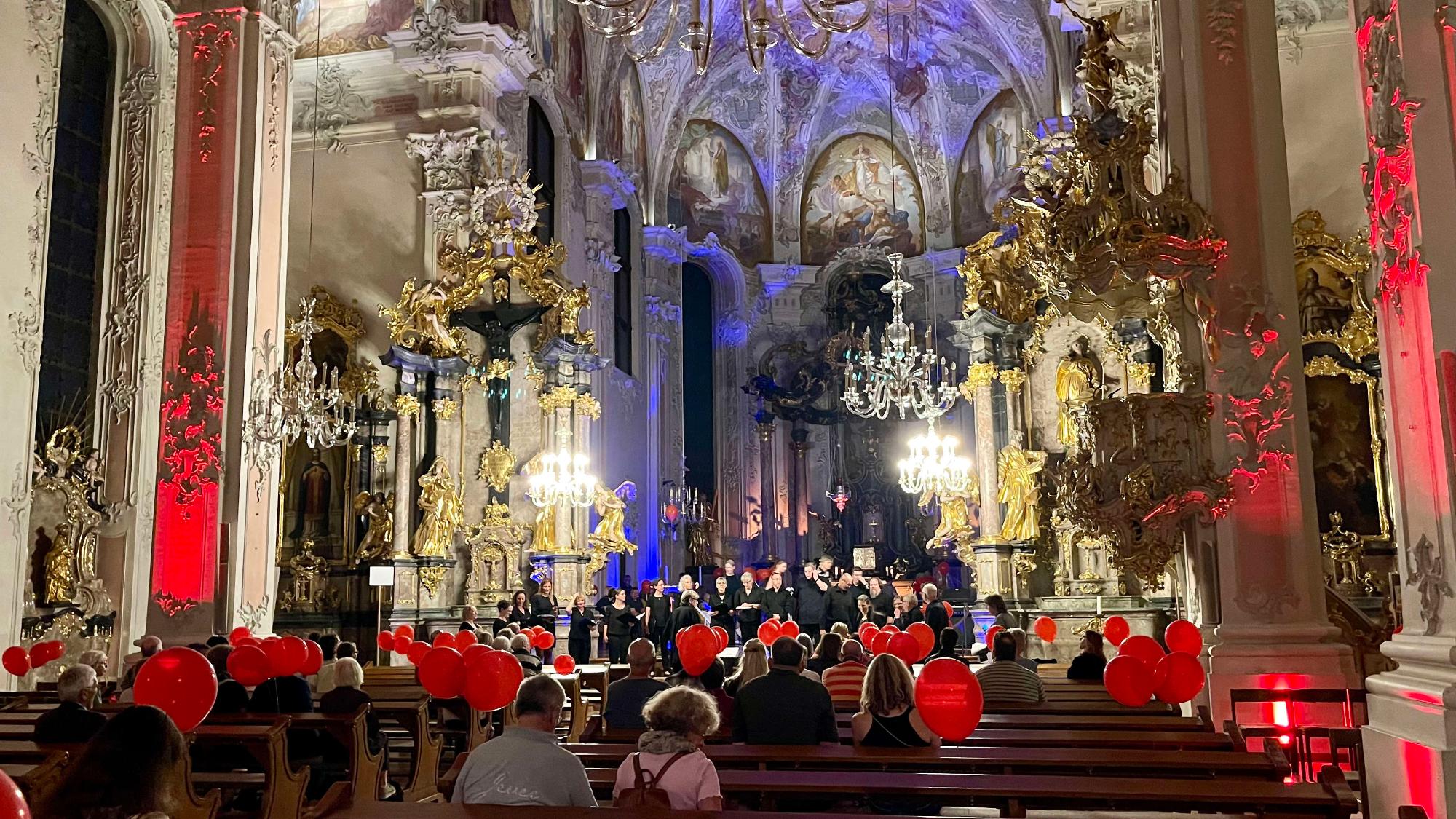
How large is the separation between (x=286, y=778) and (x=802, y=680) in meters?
2.55

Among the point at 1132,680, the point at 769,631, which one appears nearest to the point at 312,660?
the point at 769,631

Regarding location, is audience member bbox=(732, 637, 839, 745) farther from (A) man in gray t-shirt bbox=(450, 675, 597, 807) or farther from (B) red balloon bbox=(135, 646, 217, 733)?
(B) red balloon bbox=(135, 646, 217, 733)

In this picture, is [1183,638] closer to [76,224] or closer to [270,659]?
[270,659]

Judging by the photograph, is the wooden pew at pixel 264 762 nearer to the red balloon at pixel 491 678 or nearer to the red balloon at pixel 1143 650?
the red balloon at pixel 491 678

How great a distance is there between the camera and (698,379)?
30.2 metres

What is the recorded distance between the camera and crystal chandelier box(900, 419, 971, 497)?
19453 millimetres

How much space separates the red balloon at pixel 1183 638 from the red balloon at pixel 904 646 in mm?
1746

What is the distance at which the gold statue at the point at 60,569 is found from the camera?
12.8m

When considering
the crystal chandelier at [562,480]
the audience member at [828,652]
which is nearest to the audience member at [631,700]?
the audience member at [828,652]

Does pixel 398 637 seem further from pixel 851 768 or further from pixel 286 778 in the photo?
pixel 851 768

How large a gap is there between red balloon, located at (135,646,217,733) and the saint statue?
48.3 feet

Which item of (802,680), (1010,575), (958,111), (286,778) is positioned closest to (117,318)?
(286,778)

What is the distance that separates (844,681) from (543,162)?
1443 cm

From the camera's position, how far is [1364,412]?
14117mm
